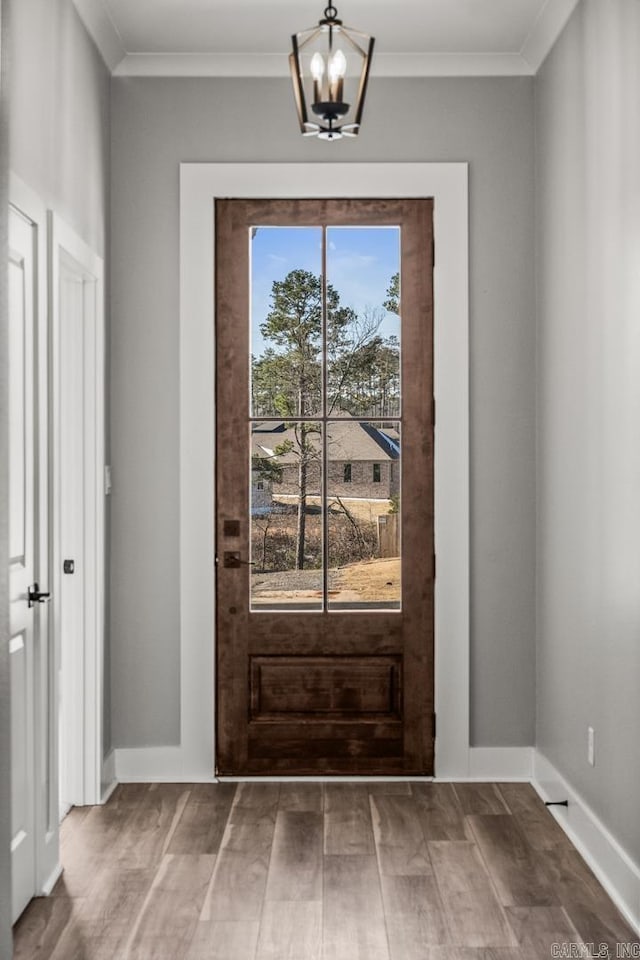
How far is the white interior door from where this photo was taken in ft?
8.70

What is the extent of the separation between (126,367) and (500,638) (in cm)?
189

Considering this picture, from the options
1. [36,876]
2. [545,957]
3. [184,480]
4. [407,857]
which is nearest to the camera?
[545,957]

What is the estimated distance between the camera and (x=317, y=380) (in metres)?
3.91

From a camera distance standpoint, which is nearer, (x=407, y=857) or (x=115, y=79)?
(x=407, y=857)

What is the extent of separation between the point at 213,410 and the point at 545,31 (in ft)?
6.29

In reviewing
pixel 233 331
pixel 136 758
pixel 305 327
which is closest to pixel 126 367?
pixel 233 331

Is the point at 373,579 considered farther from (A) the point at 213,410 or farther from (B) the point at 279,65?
(B) the point at 279,65

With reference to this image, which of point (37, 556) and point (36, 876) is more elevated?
point (37, 556)

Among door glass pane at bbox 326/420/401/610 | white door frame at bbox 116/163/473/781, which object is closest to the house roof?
door glass pane at bbox 326/420/401/610

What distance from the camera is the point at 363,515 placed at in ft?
12.8

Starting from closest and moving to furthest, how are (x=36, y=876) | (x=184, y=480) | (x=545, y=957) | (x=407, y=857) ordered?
1. (x=545, y=957)
2. (x=36, y=876)
3. (x=407, y=857)
4. (x=184, y=480)

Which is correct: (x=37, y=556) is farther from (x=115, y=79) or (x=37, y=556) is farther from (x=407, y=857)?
(x=115, y=79)

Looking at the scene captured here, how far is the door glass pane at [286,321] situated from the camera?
3.89 meters

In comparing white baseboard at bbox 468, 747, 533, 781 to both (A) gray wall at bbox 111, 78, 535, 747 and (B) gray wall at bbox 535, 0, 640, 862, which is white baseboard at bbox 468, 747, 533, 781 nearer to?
(B) gray wall at bbox 535, 0, 640, 862
